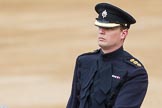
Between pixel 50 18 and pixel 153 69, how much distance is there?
307cm

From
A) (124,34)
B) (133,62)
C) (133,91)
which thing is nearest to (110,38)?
(124,34)

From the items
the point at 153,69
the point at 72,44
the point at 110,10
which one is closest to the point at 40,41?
the point at 72,44

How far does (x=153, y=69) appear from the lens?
966 cm

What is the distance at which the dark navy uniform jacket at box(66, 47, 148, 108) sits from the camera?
444cm

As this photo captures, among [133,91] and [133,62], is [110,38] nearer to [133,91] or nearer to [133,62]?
[133,62]

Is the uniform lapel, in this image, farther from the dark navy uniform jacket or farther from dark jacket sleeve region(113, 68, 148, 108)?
dark jacket sleeve region(113, 68, 148, 108)

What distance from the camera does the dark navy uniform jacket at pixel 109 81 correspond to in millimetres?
4443

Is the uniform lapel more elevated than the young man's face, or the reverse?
the young man's face

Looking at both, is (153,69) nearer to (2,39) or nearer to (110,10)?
(2,39)

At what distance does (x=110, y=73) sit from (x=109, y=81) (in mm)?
58

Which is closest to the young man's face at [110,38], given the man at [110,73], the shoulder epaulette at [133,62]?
the man at [110,73]

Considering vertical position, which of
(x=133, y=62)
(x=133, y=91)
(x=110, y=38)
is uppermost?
(x=110, y=38)

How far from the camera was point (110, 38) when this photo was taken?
4.47 m

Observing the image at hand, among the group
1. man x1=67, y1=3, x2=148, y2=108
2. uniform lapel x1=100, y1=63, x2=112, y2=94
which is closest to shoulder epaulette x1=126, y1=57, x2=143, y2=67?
man x1=67, y1=3, x2=148, y2=108
